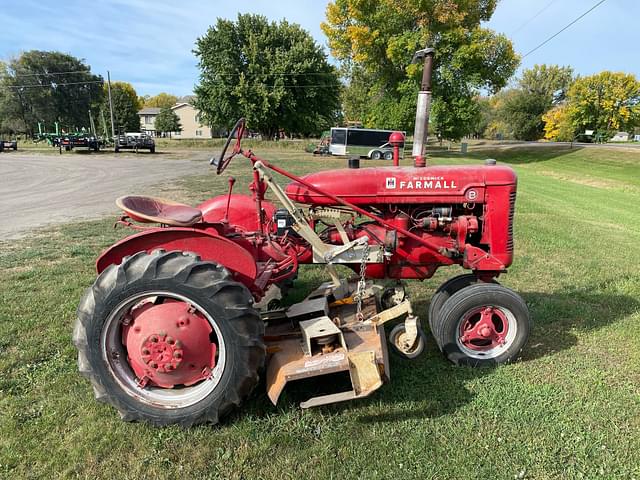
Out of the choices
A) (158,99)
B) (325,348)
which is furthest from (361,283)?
(158,99)

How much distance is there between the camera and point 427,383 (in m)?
2.99

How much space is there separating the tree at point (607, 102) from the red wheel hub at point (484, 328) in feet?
172

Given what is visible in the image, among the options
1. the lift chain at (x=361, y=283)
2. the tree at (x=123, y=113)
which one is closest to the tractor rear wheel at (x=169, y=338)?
the lift chain at (x=361, y=283)

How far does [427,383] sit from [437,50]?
32.7 metres

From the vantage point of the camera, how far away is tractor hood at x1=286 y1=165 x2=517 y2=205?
319 cm

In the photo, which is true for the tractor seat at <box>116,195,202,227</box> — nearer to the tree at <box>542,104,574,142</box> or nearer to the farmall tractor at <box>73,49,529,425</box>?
the farmall tractor at <box>73,49,529,425</box>

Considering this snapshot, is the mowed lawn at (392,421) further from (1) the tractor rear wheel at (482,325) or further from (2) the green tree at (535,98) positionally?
(2) the green tree at (535,98)

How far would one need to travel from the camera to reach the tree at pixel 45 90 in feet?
181

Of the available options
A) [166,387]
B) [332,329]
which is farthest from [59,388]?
[332,329]

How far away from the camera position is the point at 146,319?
2.50 meters

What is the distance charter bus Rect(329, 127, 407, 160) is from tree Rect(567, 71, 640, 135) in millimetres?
29190

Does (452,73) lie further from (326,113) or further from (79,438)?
(79,438)

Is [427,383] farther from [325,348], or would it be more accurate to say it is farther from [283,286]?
[283,286]

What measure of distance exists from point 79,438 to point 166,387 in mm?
543
